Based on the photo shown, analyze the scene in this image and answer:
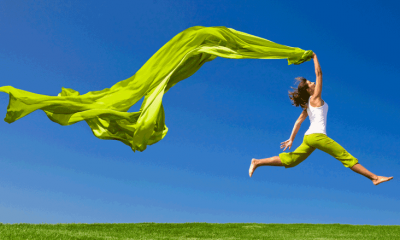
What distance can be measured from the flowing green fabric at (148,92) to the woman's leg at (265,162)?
5.78 feet

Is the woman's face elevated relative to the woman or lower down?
elevated

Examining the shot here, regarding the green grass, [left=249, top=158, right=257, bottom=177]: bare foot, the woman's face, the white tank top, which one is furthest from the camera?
the green grass

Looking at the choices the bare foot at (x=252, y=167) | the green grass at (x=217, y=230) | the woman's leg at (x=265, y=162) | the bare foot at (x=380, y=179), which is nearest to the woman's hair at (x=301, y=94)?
the woman's leg at (x=265, y=162)

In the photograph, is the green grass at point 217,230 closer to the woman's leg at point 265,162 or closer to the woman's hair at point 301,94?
the woman's leg at point 265,162

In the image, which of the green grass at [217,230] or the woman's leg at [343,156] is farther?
the green grass at [217,230]

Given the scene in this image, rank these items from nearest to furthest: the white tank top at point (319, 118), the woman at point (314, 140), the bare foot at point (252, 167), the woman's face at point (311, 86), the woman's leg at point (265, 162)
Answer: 1. the woman at point (314, 140)
2. the white tank top at point (319, 118)
3. the woman's face at point (311, 86)
4. the woman's leg at point (265, 162)
5. the bare foot at point (252, 167)

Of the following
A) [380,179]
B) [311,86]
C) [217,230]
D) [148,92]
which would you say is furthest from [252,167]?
[217,230]

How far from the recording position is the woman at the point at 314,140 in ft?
18.8

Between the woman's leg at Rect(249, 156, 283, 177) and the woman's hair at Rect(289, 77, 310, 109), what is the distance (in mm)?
1106

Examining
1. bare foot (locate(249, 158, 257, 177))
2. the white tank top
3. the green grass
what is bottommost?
the green grass

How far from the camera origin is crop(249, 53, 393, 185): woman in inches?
225

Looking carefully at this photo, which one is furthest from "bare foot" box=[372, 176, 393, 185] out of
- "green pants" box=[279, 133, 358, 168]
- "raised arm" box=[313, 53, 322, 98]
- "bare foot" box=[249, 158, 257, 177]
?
"bare foot" box=[249, 158, 257, 177]

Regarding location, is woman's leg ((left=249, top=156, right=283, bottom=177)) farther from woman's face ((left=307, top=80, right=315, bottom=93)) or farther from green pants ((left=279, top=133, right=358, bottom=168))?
woman's face ((left=307, top=80, right=315, bottom=93))

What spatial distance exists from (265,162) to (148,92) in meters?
2.57
